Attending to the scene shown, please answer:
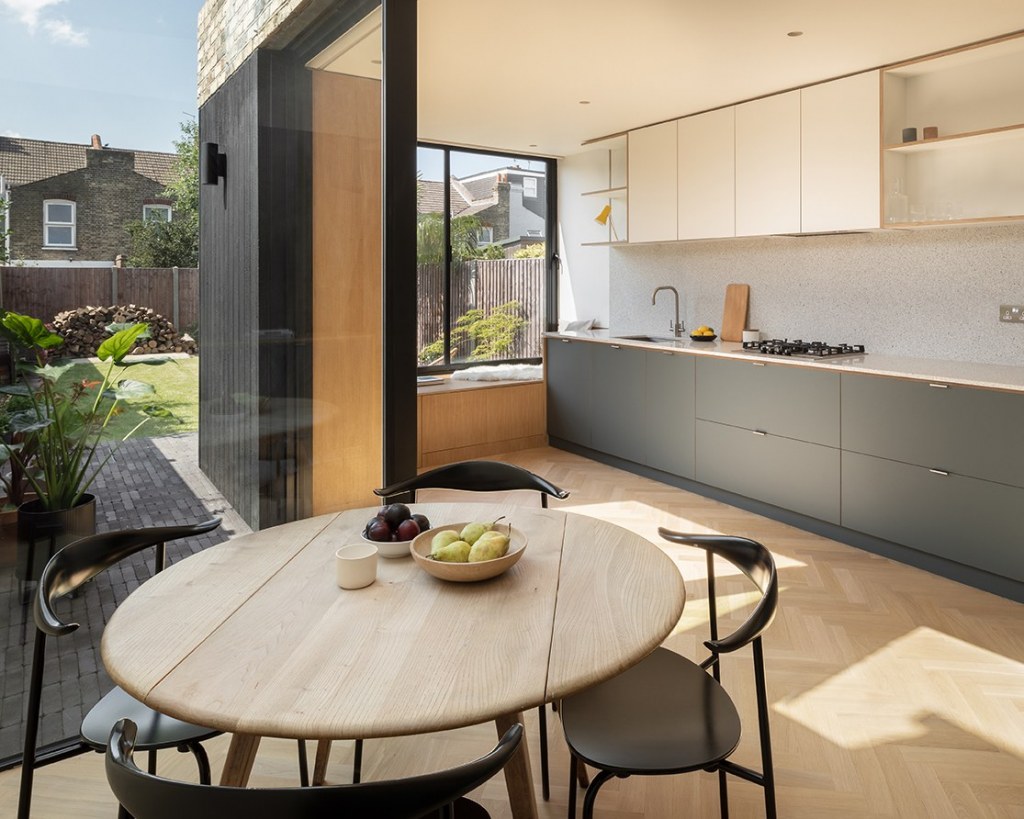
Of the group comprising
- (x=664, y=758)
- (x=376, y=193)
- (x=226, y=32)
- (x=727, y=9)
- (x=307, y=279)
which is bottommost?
(x=664, y=758)

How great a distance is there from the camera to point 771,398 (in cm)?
443

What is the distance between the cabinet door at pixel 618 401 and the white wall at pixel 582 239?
3.24 feet

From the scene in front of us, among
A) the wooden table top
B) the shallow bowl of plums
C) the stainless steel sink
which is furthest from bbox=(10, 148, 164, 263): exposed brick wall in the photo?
the stainless steel sink

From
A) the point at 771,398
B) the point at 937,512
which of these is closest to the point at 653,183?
the point at 771,398

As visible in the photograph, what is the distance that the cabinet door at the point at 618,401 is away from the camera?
5434 mm

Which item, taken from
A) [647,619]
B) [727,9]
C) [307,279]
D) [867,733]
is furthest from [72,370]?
[727,9]

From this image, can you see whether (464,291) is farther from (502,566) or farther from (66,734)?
(502,566)

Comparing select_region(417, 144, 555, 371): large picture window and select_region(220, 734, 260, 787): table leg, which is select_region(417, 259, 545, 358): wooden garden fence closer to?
select_region(417, 144, 555, 371): large picture window

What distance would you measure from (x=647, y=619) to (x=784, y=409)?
10.7 feet

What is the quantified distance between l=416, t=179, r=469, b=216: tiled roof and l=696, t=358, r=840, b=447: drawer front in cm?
250

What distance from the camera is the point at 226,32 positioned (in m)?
2.58

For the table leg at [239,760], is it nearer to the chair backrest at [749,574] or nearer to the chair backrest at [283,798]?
the chair backrest at [283,798]

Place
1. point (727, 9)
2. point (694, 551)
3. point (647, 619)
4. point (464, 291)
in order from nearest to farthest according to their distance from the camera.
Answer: point (647, 619), point (727, 9), point (694, 551), point (464, 291)

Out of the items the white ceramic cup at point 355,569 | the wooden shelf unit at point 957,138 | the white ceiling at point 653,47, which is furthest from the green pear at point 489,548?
the wooden shelf unit at point 957,138
